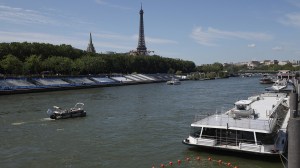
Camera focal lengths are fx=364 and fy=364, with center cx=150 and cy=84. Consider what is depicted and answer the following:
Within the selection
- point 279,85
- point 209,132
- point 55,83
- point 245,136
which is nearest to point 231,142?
point 245,136

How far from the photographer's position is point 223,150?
709 inches

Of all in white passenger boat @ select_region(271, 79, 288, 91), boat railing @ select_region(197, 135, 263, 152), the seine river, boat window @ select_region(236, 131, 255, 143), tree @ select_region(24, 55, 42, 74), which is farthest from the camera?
tree @ select_region(24, 55, 42, 74)

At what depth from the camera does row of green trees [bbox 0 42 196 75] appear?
81.7 m

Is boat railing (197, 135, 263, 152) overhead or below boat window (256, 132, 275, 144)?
below

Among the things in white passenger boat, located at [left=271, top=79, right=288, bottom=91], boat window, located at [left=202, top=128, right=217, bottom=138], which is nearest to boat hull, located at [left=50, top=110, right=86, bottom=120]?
boat window, located at [left=202, top=128, right=217, bottom=138]

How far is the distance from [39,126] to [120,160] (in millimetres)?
12445

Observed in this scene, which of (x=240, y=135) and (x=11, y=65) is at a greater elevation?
(x=11, y=65)

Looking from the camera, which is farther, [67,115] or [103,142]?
[67,115]

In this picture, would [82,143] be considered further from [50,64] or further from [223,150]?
[50,64]

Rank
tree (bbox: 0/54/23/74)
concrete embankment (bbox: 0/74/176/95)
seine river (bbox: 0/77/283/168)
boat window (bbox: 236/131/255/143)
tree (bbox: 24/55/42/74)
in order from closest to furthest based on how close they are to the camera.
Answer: boat window (bbox: 236/131/255/143) < seine river (bbox: 0/77/283/168) < concrete embankment (bbox: 0/74/176/95) < tree (bbox: 0/54/23/74) < tree (bbox: 24/55/42/74)

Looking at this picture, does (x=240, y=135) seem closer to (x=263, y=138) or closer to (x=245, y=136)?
(x=245, y=136)

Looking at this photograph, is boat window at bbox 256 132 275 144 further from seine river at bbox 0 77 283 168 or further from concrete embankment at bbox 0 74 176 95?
concrete embankment at bbox 0 74 176 95

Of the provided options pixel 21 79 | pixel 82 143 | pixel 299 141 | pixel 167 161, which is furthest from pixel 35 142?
pixel 21 79

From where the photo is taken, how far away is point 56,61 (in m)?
93.0
